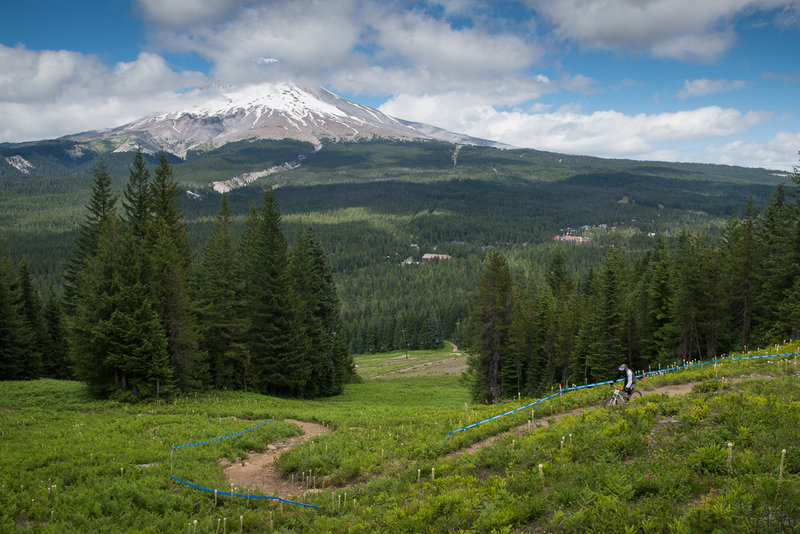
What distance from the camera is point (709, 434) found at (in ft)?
33.2

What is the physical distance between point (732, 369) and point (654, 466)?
9948mm

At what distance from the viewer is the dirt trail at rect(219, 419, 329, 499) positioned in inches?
509

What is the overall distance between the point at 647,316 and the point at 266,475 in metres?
35.3

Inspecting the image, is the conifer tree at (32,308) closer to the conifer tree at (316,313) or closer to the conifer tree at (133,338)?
the conifer tree at (133,338)

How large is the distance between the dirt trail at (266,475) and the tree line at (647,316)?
73.9ft

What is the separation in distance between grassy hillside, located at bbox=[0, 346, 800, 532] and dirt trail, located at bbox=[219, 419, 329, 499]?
0.96 ft

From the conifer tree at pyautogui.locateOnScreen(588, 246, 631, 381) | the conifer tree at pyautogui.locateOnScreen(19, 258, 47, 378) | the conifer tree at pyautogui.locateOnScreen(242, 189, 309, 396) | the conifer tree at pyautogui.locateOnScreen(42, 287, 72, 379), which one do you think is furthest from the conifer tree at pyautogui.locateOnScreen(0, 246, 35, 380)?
the conifer tree at pyautogui.locateOnScreen(588, 246, 631, 381)

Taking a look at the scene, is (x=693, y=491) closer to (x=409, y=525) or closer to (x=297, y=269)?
(x=409, y=525)

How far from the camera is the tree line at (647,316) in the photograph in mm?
32031

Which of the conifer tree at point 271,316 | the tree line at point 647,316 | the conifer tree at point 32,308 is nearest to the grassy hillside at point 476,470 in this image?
the conifer tree at point 271,316

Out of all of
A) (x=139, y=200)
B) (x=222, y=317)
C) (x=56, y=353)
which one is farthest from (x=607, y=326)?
(x=56, y=353)

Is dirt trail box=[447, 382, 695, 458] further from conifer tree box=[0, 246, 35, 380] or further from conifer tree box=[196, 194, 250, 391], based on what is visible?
conifer tree box=[0, 246, 35, 380]

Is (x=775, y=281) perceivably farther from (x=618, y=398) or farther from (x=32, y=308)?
(x=32, y=308)

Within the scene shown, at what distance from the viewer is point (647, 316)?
38.5 metres
